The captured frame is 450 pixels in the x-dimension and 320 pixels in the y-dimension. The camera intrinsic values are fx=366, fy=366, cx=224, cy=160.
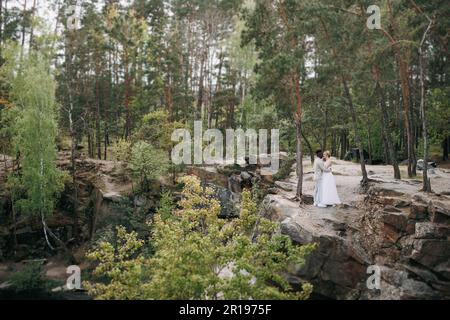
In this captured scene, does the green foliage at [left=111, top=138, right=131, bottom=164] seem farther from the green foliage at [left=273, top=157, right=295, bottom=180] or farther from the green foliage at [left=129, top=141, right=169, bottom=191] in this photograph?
the green foliage at [left=273, top=157, right=295, bottom=180]

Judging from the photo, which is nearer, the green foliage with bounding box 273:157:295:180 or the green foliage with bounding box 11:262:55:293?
the green foliage with bounding box 11:262:55:293

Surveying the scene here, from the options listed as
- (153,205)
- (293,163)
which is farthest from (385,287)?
(153,205)

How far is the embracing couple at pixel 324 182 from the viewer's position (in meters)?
14.8

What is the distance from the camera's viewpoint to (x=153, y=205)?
85.6 ft

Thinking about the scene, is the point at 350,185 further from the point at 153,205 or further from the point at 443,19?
the point at 153,205

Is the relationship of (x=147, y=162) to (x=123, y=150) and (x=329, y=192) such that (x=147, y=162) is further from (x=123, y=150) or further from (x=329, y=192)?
(x=329, y=192)

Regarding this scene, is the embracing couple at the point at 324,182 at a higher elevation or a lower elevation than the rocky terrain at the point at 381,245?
higher

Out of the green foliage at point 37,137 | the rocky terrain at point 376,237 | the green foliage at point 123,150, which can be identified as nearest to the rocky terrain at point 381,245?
the rocky terrain at point 376,237

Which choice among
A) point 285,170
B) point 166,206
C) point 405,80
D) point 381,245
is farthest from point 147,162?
point 405,80

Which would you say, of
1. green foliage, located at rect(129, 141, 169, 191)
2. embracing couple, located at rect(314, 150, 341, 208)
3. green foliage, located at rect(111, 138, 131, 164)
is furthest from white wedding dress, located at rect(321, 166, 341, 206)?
green foliage, located at rect(111, 138, 131, 164)

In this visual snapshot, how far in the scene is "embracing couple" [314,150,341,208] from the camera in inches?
581

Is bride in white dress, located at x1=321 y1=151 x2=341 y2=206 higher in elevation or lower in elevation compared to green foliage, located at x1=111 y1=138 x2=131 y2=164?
lower

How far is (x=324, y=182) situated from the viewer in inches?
594

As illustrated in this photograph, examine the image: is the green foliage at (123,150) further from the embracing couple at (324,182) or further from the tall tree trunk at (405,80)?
the tall tree trunk at (405,80)
